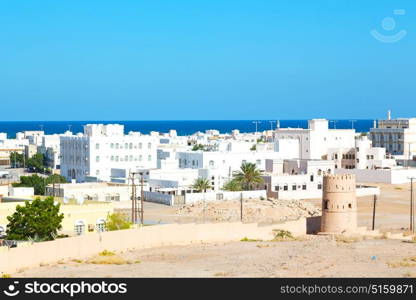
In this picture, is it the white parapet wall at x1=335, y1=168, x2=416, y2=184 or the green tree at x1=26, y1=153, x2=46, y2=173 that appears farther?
the green tree at x1=26, y1=153, x2=46, y2=173

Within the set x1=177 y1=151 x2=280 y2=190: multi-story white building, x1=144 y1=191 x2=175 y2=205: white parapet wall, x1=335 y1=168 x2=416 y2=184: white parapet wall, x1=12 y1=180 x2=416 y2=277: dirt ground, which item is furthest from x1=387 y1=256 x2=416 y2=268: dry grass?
x1=335 y1=168 x2=416 y2=184: white parapet wall

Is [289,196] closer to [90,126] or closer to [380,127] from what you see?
[90,126]

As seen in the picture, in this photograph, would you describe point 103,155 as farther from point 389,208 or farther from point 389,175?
point 389,208

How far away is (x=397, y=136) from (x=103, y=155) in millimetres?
37557

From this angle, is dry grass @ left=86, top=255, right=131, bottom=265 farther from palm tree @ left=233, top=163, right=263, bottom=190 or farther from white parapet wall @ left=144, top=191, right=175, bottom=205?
palm tree @ left=233, top=163, right=263, bottom=190

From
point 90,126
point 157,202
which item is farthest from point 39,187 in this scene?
point 90,126

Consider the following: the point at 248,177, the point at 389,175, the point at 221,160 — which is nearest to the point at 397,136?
the point at 389,175

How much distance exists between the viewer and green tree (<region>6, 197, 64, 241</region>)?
40719mm

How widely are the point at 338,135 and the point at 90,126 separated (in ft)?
86.9

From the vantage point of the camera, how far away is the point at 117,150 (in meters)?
84.8

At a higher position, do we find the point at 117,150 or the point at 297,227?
the point at 117,150

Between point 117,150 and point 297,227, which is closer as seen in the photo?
point 297,227

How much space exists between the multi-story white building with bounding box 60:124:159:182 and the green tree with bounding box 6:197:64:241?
126 feet

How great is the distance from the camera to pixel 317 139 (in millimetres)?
100375
